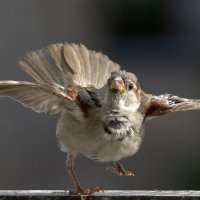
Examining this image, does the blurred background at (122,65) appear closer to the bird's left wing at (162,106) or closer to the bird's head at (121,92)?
the bird's left wing at (162,106)

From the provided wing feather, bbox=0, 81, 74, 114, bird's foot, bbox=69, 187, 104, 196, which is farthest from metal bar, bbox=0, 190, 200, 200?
wing feather, bbox=0, 81, 74, 114

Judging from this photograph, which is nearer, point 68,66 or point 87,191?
point 87,191

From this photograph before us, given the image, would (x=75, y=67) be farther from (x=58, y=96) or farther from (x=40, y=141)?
(x=40, y=141)

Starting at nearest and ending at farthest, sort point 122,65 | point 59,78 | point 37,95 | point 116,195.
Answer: point 116,195, point 37,95, point 59,78, point 122,65

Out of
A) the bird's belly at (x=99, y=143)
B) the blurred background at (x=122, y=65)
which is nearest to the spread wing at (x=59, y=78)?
the bird's belly at (x=99, y=143)

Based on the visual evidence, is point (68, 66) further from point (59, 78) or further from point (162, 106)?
point (162, 106)

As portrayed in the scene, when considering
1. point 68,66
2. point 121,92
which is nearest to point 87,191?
point 121,92
